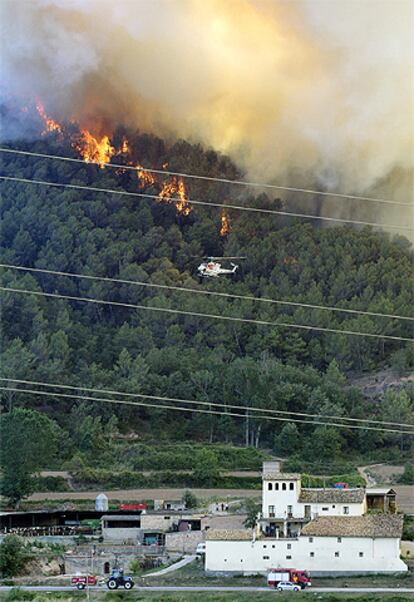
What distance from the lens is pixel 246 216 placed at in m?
73.3

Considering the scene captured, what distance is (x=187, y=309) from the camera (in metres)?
66.6

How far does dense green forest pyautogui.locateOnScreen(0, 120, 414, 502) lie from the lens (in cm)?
6031

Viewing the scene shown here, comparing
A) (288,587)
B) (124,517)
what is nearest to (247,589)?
(288,587)

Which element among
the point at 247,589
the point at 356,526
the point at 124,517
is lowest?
the point at 247,589

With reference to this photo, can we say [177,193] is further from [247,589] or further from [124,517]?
[247,589]

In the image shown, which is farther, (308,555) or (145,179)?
(145,179)

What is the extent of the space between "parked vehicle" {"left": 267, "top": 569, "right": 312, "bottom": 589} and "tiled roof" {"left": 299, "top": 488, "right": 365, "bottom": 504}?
4.84 meters

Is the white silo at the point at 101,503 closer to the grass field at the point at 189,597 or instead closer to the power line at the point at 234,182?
the grass field at the point at 189,597

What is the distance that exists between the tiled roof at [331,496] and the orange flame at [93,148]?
31.7 metres

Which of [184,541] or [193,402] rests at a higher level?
[193,402]

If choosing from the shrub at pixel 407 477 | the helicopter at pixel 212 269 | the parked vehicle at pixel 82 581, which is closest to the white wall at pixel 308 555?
the parked vehicle at pixel 82 581

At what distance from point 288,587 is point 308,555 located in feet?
7.26

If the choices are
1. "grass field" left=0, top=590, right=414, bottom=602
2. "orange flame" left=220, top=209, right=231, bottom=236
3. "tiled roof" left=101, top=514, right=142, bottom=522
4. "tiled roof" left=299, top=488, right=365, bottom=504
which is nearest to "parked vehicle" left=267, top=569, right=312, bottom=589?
"grass field" left=0, top=590, right=414, bottom=602

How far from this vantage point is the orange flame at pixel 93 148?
72.8m
